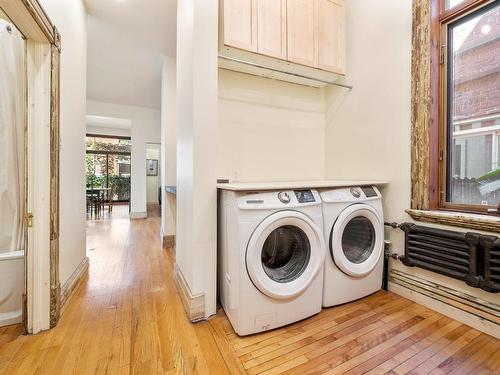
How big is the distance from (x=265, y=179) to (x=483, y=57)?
1.79 meters

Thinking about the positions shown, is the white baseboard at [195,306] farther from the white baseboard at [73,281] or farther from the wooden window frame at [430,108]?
the wooden window frame at [430,108]

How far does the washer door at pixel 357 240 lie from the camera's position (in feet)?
5.46

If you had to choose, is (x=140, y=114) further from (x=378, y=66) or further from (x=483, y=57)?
(x=483, y=57)

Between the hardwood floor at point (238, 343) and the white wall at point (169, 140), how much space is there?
1.65 metres

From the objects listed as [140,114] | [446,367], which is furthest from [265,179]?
[140,114]

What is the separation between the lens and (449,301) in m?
1.59

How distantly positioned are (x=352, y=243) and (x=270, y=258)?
2.46 ft

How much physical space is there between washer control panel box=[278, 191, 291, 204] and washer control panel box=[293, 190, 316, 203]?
3.2 inches

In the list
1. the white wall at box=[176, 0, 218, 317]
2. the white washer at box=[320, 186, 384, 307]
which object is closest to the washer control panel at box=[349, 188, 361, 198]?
the white washer at box=[320, 186, 384, 307]

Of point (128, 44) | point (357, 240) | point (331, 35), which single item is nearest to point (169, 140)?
point (128, 44)

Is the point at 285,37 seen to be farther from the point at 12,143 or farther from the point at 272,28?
the point at 12,143

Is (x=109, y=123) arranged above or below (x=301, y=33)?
above

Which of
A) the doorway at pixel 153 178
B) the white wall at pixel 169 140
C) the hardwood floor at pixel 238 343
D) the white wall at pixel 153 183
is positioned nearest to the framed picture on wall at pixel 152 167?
the doorway at pixel 153 178

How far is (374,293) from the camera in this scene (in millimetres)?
1919
